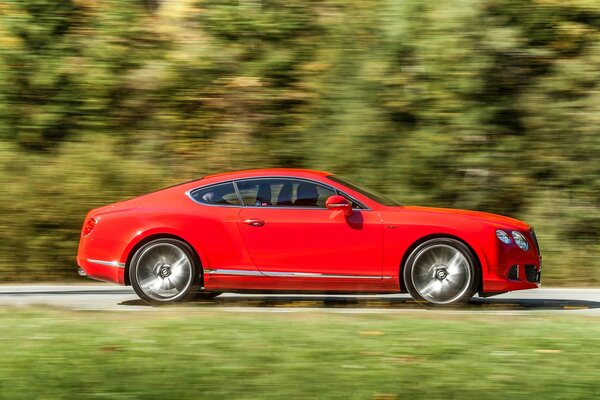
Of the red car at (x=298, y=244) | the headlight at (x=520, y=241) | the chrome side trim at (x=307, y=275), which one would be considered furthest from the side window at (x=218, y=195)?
the headlight at (x=520, y=241)

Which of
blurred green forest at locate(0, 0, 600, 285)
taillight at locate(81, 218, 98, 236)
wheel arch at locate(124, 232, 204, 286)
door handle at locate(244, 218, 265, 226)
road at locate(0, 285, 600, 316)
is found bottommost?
road at locate(0, 285, 600, 316)

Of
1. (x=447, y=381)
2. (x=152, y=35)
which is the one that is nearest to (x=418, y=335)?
(x=447, y=381)

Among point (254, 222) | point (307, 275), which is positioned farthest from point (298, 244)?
point (254, 222)

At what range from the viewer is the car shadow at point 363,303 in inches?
430

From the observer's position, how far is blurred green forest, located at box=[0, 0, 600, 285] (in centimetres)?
1506

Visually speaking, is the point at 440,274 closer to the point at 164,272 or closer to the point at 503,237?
the point at 503,237

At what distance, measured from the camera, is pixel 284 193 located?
35.6 feet

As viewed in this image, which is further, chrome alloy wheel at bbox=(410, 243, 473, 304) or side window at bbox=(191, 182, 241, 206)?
side window at bbox=(191, 182, 241, 206)

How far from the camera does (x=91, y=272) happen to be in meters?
11.0

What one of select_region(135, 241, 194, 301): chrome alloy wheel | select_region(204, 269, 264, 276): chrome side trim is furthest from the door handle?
select_region(135, 241, 194, 301): chrome alloy wheel

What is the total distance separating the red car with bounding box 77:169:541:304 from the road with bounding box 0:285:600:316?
0.26m

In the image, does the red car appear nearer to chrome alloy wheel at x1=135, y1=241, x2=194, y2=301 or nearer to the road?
chrome alloy wheel at x1=135, y1=241, x2=194, y2=301

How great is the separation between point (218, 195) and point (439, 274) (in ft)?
8.14

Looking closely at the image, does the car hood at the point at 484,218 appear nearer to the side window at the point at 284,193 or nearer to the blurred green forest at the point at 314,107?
the side window at the point at 284,193
